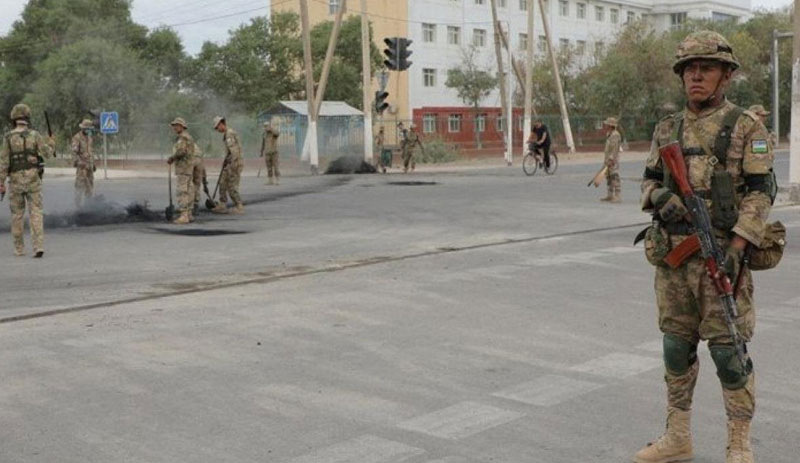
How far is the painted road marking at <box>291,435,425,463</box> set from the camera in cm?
448

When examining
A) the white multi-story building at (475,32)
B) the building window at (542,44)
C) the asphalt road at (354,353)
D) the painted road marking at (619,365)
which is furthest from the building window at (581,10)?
the painted road marking at (619,365)

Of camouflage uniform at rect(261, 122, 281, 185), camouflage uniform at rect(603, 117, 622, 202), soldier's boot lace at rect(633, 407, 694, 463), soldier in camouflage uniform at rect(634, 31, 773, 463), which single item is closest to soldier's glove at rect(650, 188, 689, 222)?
soldier in camouflage uniform at rect(634, 31, 773, 463)

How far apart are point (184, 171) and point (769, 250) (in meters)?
13.1

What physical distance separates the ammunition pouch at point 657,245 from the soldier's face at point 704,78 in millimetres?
578

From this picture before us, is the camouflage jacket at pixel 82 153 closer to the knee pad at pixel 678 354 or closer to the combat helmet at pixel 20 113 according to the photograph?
the combat helmet at pixel 20 113

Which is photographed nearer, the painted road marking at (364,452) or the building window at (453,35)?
the painted road marking at (364,452)

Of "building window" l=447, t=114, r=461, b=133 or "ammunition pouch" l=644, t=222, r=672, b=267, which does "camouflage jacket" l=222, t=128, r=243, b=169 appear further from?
"building window" l=447, t=114, r=461, b=133

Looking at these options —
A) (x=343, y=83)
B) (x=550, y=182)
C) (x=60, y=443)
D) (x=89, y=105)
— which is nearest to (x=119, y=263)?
(x=60, y=443)

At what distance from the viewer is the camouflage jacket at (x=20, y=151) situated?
39.0ft

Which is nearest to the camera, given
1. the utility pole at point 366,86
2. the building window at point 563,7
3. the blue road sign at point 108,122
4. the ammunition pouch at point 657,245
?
the ammunition pouch at point 657,245

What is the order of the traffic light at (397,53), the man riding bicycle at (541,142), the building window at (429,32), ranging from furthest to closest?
1. the building window at (429,32)
2. the traffic light at (397,53)
3. the man riding bicycle at (541,142)

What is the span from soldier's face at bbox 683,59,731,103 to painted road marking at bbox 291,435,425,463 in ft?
6.57

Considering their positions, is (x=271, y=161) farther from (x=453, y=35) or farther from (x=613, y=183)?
(x=453, y=35)

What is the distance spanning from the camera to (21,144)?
472 inches
